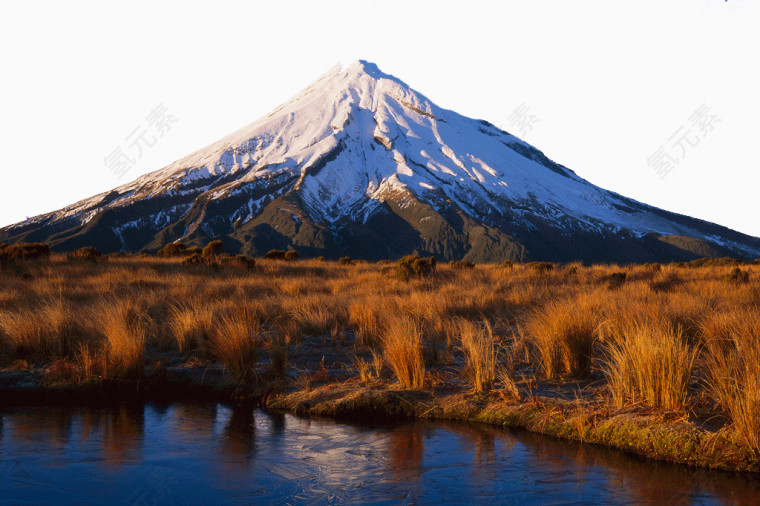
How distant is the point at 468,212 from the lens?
115 metres

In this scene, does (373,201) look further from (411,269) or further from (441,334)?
(441,334)

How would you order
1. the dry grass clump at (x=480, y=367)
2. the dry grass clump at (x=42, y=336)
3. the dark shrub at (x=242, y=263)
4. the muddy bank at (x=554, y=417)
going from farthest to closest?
the dark shrub at (x=242, y=263), the dry grass clump at (x=42, y=336), the dry grass clump at (x=480, y=367), the muddy bank at (x=554, y=417)

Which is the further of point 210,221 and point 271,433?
point 210,221

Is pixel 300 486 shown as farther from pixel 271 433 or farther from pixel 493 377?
pixel 493 377

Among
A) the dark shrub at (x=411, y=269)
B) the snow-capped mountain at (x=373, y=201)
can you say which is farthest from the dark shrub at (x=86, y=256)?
the snow-capped mountain at (x=373, y=201)

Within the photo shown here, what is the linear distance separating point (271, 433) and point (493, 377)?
284 cm

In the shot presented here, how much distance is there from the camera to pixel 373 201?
399 ft

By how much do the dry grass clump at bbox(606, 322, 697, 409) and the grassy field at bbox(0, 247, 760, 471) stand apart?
1 centimetres

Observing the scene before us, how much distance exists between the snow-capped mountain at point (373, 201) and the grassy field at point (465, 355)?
80.0 m

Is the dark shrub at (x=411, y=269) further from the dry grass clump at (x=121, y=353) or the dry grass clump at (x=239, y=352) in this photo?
the dry grass clump at (x=121, y=353)

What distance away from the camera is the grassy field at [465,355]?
6.11 m

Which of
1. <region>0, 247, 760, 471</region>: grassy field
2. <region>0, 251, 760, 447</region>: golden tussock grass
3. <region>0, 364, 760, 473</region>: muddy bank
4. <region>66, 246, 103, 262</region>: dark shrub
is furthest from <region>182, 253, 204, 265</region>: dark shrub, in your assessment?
<region>0, 364, 760, 473</region>: muddy bank

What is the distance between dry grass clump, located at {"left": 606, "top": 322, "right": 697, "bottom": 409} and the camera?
613 centimetres

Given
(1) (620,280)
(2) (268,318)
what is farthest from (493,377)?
(1) (620,280)
